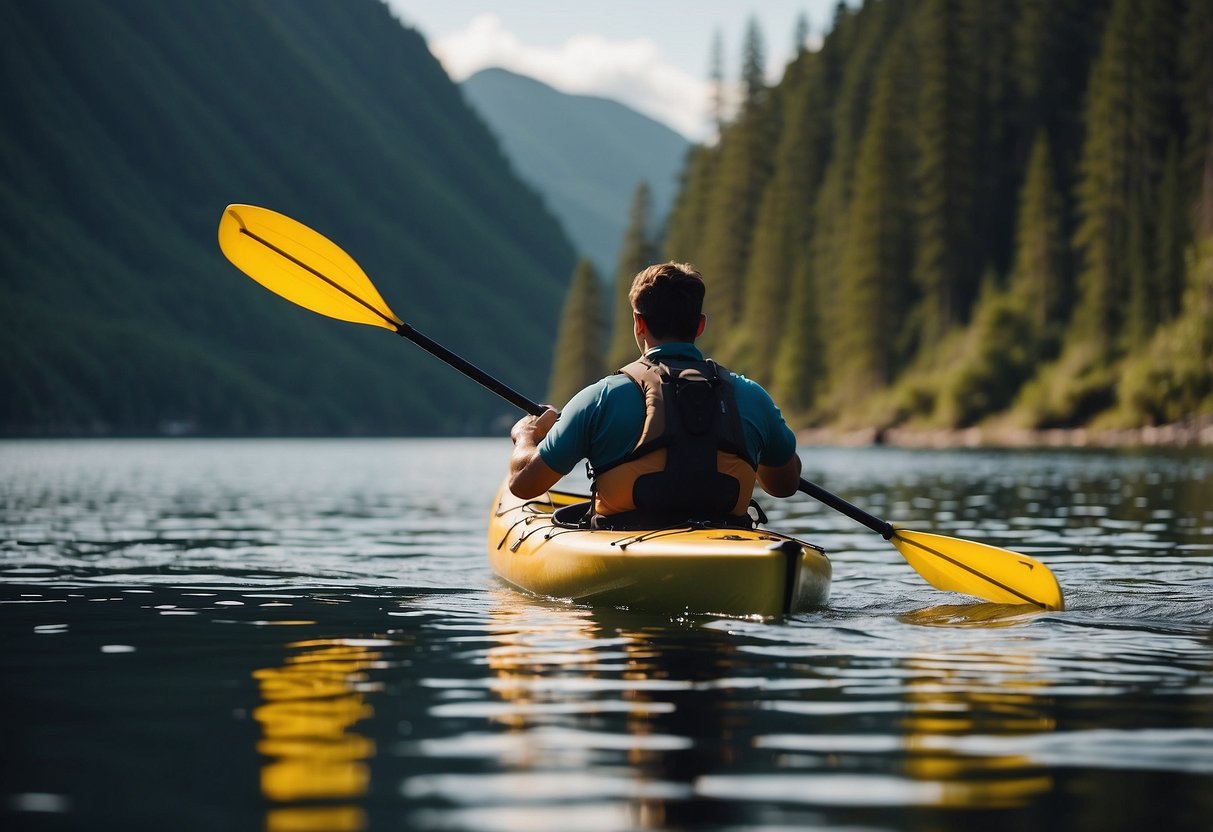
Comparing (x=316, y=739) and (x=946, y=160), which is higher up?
(x=946, y=160)

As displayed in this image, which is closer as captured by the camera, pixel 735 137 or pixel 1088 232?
pixel 1088 232

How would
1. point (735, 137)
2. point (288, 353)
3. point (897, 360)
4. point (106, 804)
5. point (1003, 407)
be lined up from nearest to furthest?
1. point (106, 804)
2. point (1003, 407)
3. point (897, 360)
4. point (735, 137)
5. point (288, 353)

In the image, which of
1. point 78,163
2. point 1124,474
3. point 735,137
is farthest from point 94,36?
point 1124,474

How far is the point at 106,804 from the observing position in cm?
383

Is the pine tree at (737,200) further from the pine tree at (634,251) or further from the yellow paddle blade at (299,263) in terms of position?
the yellow paddle blade at (299,263)

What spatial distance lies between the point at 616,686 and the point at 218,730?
1450 millimetres

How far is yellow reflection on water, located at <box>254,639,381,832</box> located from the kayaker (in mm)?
1590

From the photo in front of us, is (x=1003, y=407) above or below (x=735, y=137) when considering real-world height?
below

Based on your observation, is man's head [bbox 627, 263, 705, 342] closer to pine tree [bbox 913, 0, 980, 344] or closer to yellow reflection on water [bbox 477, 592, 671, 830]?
yellow reflection on water [bbox 477, 592, 671, 830]

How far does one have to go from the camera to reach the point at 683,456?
746cm

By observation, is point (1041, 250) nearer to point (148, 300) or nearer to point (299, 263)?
point (299, 263)

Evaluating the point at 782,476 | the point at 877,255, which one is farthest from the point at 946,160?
the point at 782,476

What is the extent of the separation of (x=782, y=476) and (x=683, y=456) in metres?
0.84

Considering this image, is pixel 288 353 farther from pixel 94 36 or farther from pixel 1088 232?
pixel 1088 232
